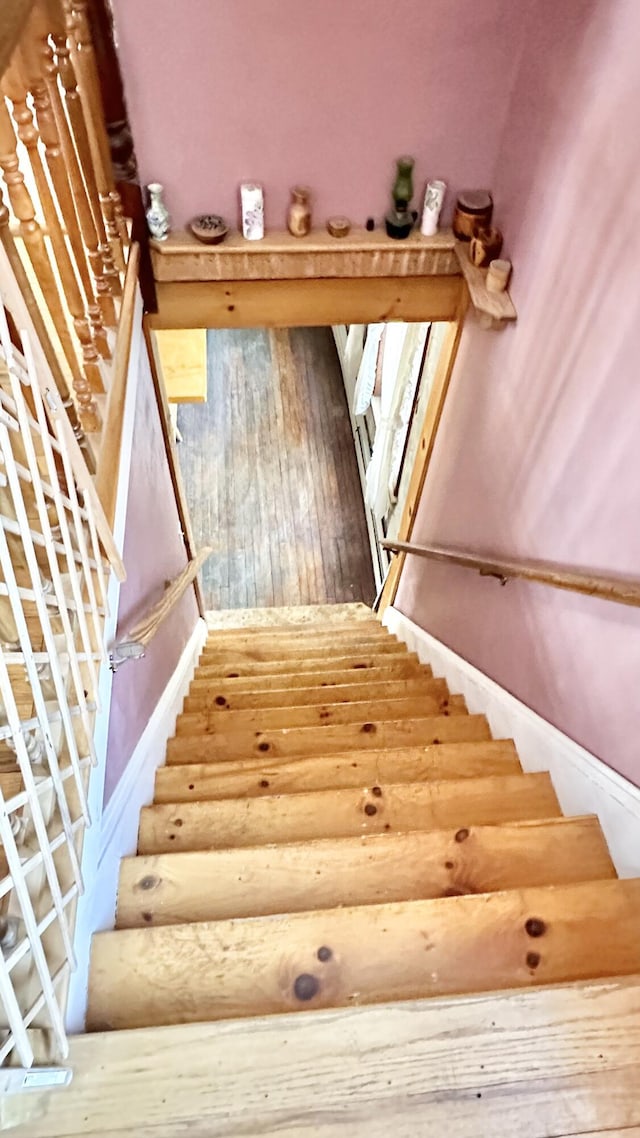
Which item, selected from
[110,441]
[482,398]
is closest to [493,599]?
[482,398]

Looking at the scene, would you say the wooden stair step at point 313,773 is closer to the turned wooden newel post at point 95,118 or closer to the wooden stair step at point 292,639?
the turned wooden newel post at point 95,118

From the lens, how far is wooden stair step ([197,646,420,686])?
3039 millimetres

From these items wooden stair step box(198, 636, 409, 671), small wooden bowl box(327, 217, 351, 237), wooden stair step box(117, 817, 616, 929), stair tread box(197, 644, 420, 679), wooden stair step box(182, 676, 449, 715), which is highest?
small wooden bowl box(327, 217, 351, 237)

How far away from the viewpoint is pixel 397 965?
1194 mm

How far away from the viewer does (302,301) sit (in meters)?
2.52

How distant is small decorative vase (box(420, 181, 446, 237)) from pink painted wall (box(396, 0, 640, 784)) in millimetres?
169

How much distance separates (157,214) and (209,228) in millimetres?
158

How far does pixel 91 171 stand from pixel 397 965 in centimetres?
184

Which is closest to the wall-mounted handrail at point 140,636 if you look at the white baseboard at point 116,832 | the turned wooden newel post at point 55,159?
the white baseboard at point 116,832

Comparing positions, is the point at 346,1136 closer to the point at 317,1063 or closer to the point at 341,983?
the point at 317,1063

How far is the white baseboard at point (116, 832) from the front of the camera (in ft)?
3.76

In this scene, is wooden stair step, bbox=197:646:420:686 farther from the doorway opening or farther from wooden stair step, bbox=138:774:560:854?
wooden stair step, bbox=138:774:560:854

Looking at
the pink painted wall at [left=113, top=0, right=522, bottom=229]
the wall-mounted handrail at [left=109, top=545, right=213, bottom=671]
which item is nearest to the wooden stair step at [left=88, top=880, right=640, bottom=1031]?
the wall-mounted handrail at [left=109, top=545, right=213, bottom=671]

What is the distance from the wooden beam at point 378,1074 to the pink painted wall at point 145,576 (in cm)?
58
